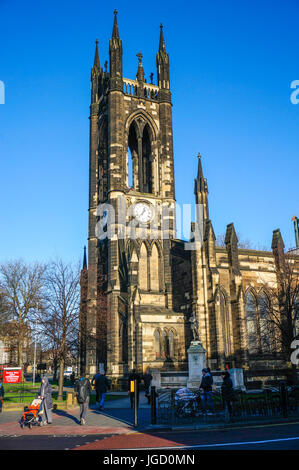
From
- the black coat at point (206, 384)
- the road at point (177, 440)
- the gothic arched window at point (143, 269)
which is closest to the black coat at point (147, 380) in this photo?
the black coat at point (206, 384)

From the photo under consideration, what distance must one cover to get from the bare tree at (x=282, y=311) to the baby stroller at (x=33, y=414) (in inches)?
732

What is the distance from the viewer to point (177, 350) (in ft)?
117

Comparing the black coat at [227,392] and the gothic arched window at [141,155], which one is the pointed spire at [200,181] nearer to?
the gothic arched window at [141,155]

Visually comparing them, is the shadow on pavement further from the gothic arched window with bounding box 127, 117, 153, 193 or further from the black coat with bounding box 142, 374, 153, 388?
the gothic arched window with bounding box 127, 117, 153, 193

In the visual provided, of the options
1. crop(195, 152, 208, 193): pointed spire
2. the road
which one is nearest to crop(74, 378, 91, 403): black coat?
the road

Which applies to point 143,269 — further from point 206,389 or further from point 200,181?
A: point 206,389

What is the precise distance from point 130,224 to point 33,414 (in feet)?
85.5

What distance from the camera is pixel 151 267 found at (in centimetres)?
4025

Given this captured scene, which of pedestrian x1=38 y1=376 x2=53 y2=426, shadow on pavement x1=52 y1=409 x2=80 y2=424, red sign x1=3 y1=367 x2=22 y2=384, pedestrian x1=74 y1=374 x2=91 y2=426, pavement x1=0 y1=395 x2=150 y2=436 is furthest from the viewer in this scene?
red sign x1=3 y1=367 x2=22 y2=384

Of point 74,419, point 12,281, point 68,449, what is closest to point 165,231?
point 12,281

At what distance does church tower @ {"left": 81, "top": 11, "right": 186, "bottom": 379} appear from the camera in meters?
35.3

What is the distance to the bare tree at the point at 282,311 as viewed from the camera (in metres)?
30.6

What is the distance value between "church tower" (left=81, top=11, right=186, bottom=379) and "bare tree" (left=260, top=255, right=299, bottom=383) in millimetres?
6836
